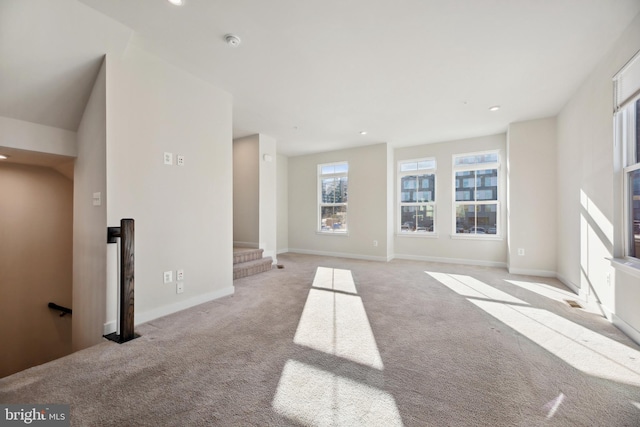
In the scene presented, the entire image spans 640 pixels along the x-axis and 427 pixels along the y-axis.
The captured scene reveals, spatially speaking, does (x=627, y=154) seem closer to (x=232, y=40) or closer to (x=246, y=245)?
(x=232, y=40)

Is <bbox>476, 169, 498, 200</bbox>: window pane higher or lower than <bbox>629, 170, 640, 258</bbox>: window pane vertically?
higher

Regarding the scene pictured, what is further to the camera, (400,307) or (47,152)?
(400,307)

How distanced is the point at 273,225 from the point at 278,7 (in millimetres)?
4068

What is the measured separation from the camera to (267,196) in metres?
5.42

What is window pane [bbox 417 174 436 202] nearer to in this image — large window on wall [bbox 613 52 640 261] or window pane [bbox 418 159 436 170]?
window pane [bbox 418 159 436 170]

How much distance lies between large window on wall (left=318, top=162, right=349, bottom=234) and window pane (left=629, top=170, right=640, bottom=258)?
4.62 meters

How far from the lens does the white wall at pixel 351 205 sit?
6012mm

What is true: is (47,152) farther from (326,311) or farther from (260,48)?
(326,311)

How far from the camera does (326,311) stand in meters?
2.94

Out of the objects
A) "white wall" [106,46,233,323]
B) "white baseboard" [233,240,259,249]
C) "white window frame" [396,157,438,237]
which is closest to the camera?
"white wall" [106,46,233,323]

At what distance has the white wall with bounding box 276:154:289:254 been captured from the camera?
7.06 metres

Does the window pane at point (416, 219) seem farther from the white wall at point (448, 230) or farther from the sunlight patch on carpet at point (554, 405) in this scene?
the sunlight patch on carpet at point (554, 405)

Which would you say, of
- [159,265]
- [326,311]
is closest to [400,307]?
[326,311]

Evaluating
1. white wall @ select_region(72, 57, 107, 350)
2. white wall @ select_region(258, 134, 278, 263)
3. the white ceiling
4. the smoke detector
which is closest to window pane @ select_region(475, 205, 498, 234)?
the white ceiling
